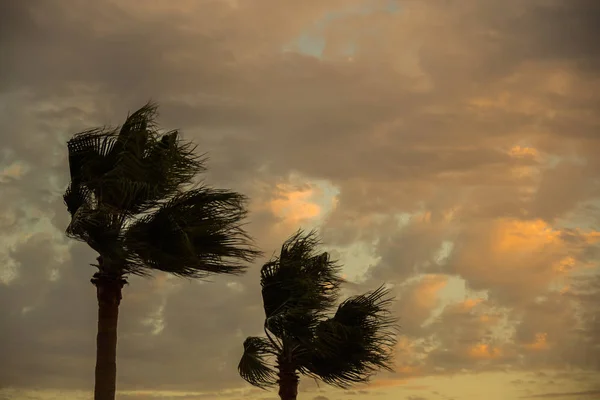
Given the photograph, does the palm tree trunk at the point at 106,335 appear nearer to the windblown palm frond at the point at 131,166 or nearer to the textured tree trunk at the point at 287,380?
the windblown palm frond at the point at 131,166

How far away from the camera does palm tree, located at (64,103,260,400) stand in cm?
1866

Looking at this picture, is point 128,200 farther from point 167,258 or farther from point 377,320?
point 377,320

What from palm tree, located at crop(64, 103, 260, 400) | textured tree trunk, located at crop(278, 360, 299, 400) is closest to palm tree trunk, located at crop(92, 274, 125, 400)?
palm tree, located at crop(64, 103, 260, 400)

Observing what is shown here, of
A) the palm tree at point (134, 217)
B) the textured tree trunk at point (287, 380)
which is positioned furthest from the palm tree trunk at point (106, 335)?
the textured tree trunk at point (287, 380)

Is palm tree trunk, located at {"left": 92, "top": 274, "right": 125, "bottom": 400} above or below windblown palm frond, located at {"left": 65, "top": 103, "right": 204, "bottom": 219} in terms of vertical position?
below

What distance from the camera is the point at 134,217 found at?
756 inches

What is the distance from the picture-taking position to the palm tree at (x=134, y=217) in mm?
18656

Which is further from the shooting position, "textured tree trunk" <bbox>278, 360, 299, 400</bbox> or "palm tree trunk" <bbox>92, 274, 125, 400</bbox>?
"textured tree trunk" <bbox>278, 360, 299, 400</bbox>

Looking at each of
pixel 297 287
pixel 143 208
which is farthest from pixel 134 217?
pixel 297 287

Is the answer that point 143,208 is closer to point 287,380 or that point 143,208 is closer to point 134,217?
point 134,217

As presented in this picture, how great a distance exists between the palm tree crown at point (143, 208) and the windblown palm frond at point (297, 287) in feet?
16.4

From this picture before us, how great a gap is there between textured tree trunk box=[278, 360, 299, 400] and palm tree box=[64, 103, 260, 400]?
605 centimetres

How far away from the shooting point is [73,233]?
18125mm

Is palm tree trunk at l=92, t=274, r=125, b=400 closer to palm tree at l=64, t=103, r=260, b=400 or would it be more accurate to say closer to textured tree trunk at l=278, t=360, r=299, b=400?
palm tree at l=64, t=103, r=260, b=400
